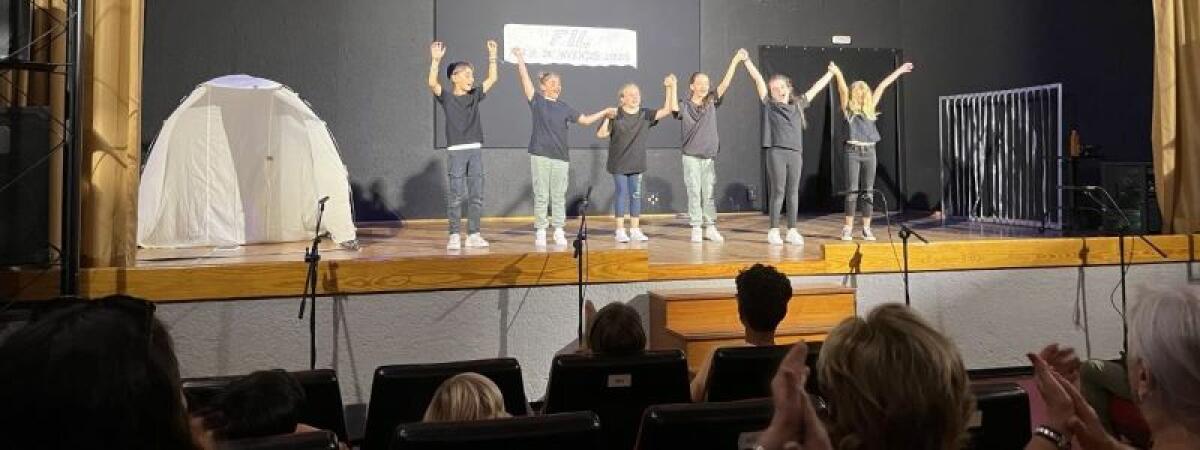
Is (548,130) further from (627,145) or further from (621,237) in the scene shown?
(621,237)

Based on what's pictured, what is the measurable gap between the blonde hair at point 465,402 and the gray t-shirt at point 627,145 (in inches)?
203

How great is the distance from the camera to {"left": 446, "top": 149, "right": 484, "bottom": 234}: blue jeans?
6488 mm

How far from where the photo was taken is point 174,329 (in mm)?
4508

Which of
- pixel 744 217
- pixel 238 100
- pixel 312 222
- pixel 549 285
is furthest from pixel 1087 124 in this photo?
pixel 238 100

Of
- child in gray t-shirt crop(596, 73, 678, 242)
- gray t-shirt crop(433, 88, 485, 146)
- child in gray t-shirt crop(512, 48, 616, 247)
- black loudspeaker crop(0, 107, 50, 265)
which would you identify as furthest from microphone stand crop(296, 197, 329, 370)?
child in gray t-shirt crop(596, 73, 678, 242)

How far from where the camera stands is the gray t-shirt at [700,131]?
7.41m

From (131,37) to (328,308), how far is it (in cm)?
164

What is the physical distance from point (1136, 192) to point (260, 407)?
6737 mm

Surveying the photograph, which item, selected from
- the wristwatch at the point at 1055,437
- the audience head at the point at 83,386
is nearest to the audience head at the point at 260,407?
the audience head at the point at 83,386

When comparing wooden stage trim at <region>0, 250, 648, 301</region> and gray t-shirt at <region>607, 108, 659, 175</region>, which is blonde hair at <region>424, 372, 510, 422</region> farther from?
gray t-shirt at <region>607, 108, 659, 175</region>

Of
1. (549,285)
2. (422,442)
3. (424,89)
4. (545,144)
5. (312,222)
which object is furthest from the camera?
(424,89)

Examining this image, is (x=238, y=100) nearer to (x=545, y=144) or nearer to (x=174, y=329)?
(x=545, y=144)

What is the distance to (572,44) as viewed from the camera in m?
10.1

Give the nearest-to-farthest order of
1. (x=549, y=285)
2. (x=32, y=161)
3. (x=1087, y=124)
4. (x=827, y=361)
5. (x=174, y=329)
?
(x=827, y=361) < (x=32, y=161) < (x=174, y=329) < (x=549, y=285) < (x=1087, y=124)
